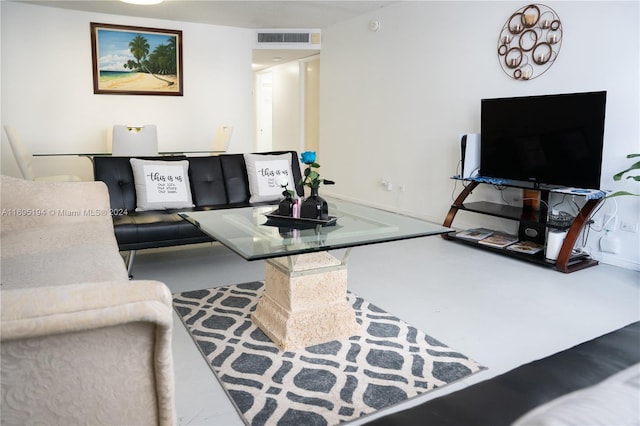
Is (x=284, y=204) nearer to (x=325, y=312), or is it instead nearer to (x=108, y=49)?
(x=325, y=312)

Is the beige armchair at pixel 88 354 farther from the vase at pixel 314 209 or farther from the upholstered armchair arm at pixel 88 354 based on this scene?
the vase at pixel 314 209

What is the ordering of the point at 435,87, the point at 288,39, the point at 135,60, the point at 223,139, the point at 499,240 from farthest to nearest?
the point at 288,39
the point at 135,60
the point at 223,139
the point at 435,87
the point at 499,240

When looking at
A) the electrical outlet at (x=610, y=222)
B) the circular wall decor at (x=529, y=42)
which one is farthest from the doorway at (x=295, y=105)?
the electrical outlet at (x=610, y=222)

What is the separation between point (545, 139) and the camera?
3.75 m

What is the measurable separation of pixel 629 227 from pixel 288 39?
5.36m

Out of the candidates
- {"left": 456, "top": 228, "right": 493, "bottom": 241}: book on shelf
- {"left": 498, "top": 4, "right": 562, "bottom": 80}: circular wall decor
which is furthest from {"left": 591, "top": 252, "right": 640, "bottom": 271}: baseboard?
{"left": 498, "top": 4, "right": 562, "bottom": 80}: circular wall decor

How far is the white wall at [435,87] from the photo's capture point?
3604 mm

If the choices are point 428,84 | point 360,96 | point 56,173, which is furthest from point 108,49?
point 428,84

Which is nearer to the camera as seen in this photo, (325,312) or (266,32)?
(325,312)

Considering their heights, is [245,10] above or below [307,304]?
above

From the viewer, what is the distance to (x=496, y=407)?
85cm

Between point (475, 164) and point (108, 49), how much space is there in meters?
5.06

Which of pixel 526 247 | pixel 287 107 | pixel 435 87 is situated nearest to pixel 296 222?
pixel 526 247

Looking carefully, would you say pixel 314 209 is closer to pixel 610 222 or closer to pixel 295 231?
Answer: pixel 295 231
